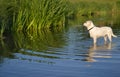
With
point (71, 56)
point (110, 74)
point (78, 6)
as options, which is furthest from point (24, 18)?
point (78, 6)

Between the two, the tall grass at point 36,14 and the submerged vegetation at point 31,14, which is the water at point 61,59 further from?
the tall grass at point 36,14

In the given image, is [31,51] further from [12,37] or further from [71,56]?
[12,37]

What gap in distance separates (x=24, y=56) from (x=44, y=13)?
1038cm

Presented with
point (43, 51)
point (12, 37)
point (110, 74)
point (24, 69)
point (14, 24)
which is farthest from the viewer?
point (14, 24)

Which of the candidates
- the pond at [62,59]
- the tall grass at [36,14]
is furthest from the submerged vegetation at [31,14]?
the pond at [62,59]

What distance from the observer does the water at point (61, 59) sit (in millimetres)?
10750

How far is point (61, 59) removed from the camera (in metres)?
13.0

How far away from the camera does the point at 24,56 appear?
548 inches

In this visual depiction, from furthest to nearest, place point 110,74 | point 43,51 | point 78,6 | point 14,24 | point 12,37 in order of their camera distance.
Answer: point 78,6 < point 14,24 < point 12,37 < point 43,51 < point 110,74

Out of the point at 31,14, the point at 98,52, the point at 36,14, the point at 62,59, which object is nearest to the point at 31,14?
the point at 31,14

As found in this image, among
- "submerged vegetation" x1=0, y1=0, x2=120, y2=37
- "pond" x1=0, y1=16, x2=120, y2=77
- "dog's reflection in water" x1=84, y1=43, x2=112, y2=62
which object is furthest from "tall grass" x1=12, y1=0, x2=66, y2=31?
"dog's reflection in water" x1=84, y1=43, x2=112, y2=62

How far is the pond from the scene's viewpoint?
1075 cm

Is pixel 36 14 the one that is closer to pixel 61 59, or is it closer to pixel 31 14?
pixel 31 14

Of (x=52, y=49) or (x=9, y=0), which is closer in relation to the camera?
(x=52, y=49)
